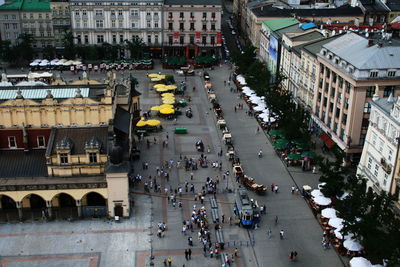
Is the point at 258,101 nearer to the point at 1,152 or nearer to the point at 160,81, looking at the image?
the point at 160,81

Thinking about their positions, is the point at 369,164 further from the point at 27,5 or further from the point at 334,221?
the point at 27,5

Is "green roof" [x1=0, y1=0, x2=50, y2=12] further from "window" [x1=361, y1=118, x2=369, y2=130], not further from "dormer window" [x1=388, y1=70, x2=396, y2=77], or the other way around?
"dormer window" [x1=388, y1=70, x2=396, y2=77]

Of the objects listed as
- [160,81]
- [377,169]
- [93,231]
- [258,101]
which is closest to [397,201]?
[377,169]

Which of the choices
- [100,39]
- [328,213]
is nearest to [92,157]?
[328,213]

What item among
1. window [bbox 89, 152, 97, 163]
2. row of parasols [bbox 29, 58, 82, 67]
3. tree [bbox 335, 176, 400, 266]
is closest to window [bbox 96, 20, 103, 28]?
row of parasols [bbox 29, 58, 82, 67]

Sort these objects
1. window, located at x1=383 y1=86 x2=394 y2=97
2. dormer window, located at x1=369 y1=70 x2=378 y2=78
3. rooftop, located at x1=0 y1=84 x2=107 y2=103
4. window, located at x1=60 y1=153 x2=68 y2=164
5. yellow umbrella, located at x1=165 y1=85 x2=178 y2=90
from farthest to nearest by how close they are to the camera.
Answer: yellow umbrella, located at x1=165 y1=85 x2=178 y2=90
window, located at x1=383 y1=86 x2=394 y2=97
dormer window, located at x1=369 y1=70 x2=378 y2=78
rooftop, located at x1=0 y1=84 x2=107 y2=103
window, located at x1=60 y1=153 x2=68 y2=164

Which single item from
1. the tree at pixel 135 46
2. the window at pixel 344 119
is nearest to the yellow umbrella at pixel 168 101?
the tree at pixel 135 46

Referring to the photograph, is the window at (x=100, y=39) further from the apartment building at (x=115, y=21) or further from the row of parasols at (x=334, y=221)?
the row of parasols at (x=334, y=221)
